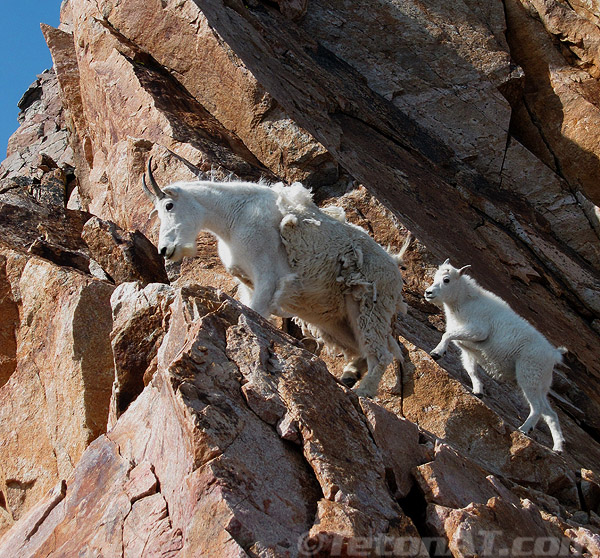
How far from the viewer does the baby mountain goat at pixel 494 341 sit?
10.3m

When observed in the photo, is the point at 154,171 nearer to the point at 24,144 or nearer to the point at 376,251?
the point at 376,251

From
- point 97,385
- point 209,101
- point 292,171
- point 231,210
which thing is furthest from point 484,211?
point 97,385

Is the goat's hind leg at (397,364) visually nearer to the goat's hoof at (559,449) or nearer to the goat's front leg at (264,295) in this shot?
the goat's front leg at (264,295)

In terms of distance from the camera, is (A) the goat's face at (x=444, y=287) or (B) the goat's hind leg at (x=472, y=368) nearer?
(B) the goat's hind leg at (x=472, y=368)

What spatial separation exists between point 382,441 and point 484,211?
964 cm

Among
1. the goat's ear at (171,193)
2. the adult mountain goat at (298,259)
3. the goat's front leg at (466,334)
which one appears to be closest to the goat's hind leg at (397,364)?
the adult mountain goat at (298,259)

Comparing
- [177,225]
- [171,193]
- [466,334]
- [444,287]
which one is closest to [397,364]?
[466,334]

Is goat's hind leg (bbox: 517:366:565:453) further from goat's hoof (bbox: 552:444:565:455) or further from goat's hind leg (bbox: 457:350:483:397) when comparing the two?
goat's hind leg (bbox: 457:350:483:397)

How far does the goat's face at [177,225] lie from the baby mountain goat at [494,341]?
3.50 meters

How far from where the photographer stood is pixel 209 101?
13852 millimetres

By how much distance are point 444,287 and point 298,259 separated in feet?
9.04

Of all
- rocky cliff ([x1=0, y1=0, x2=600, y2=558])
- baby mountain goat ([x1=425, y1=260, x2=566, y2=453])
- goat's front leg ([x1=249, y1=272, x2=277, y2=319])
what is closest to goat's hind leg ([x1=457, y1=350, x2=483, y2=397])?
baby mountain goat ([x1=425, y1=260, x2=566, y2=453])

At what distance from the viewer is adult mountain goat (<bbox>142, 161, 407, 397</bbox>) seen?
8727 mm

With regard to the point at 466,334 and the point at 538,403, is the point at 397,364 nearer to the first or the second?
the point at 466,334
